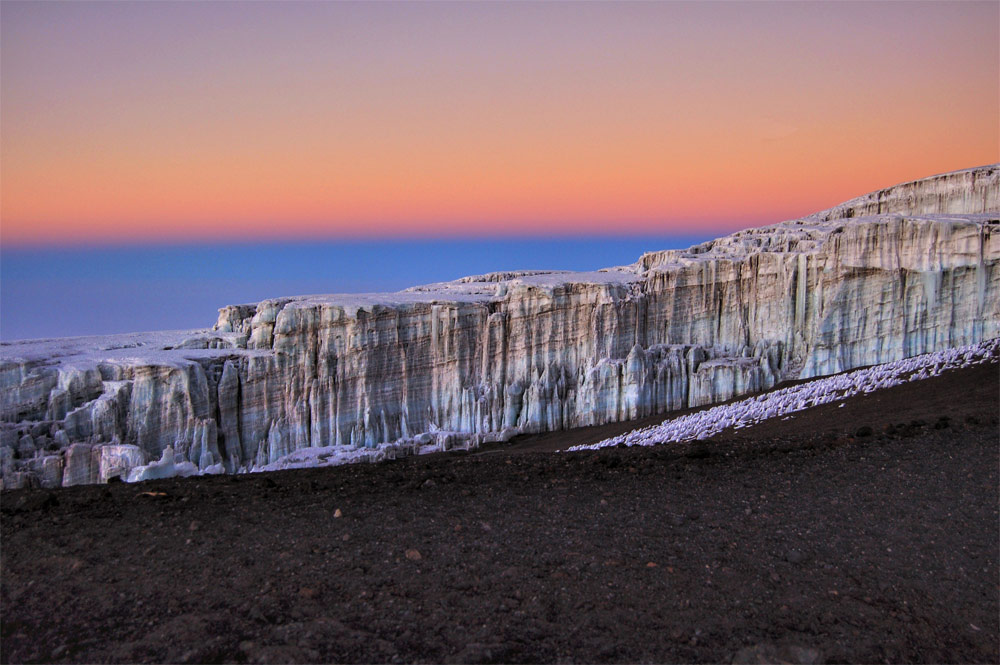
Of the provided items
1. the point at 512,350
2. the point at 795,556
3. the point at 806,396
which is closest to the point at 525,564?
the point at 795,556

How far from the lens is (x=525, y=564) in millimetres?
6766

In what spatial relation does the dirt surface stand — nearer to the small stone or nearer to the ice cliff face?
the small stone

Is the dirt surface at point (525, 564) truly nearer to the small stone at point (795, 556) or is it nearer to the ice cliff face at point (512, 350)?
the small stone at point (795, 556)

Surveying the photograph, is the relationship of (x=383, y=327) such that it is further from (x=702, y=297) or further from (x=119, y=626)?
(x=119, y=626)

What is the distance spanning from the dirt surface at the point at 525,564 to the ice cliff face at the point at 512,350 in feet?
56.1

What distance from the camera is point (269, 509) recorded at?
820 centimetres

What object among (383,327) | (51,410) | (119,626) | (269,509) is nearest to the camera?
(119,626)

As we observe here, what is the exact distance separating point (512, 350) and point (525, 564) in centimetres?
2568

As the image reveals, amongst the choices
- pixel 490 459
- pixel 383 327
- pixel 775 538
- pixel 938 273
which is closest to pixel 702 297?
pixel 938 273

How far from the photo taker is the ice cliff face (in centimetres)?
2528

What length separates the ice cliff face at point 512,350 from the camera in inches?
995

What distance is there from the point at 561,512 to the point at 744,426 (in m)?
15.2

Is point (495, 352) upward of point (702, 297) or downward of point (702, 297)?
downward

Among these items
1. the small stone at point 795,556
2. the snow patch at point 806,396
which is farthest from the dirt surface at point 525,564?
the snow patch at point 806,396
